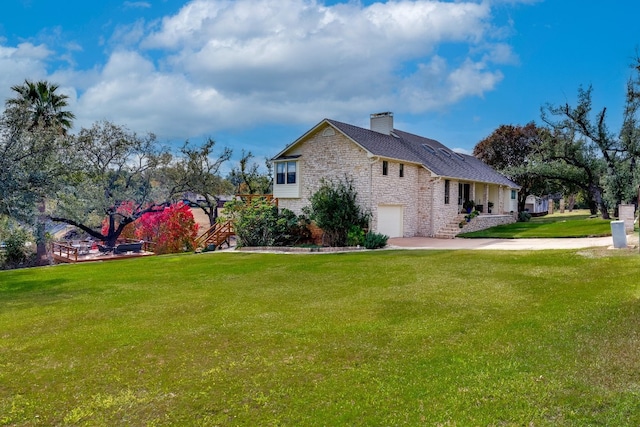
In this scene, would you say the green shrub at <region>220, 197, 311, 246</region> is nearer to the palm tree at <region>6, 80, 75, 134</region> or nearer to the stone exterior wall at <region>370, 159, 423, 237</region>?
the stone exterior wall at <region>370, 159, 423, 237</region>

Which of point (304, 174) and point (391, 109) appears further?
point (391, 109)

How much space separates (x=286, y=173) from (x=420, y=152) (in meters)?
9.91

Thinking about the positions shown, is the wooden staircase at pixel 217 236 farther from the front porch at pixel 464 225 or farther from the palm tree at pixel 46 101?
the front porch at pixel 464 225

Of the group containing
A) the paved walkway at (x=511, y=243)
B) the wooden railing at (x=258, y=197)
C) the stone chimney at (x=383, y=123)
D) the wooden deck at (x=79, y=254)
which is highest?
the stone chimney at (x=383, y=123)

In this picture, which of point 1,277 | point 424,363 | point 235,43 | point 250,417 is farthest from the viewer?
point 235,43

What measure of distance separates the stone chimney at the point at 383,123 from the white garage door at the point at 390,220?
732cm

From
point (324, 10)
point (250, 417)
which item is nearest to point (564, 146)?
point (324, 10)

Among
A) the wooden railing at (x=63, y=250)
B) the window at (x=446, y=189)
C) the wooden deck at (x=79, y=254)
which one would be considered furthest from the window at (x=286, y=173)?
the wooden railing at (x=63, y=250)

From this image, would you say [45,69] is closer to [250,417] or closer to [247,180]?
[247,180]

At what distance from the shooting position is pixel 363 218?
74.6 ft

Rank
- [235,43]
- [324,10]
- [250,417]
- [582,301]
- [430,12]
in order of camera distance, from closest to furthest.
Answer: [250,417]
[582,301]
[430,12]
[324,10]
[235,43]

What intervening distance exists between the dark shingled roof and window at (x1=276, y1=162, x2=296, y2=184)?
13.2ft

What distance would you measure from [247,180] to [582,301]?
35.3 metres

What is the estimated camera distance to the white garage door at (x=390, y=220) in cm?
2385
